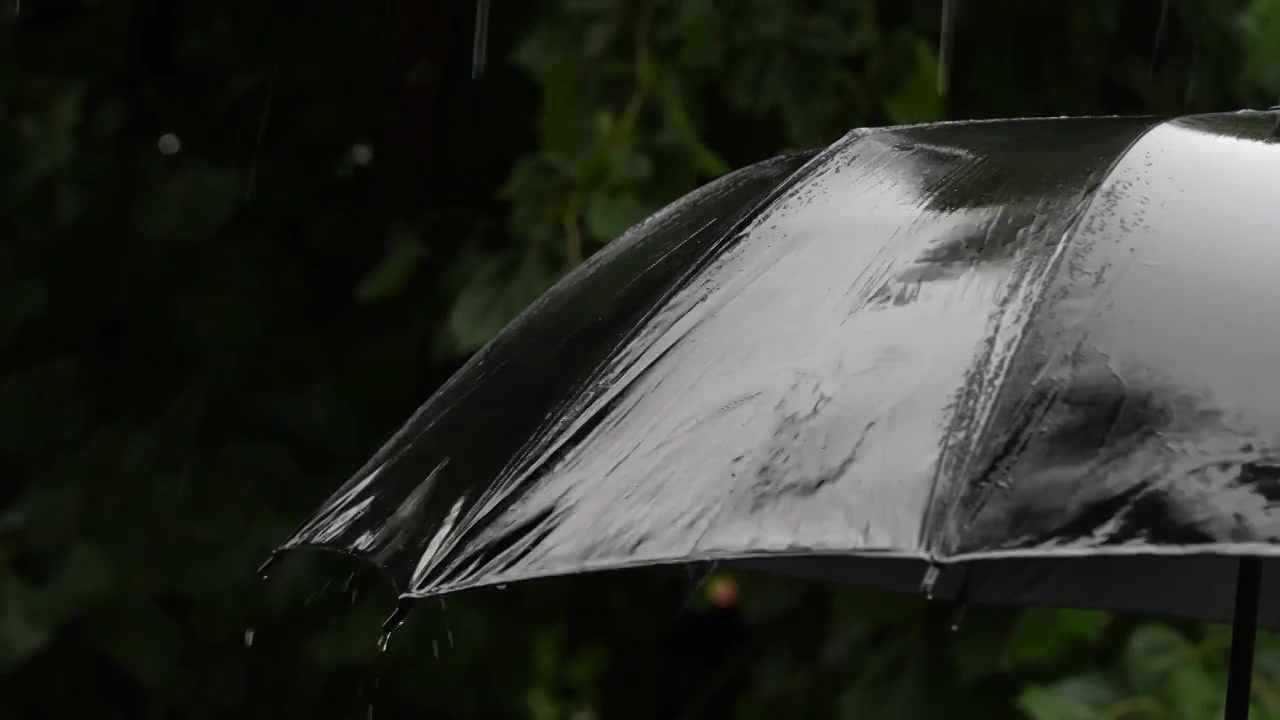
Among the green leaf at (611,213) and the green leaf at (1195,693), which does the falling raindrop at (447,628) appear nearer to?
the green leaf at (611,213)

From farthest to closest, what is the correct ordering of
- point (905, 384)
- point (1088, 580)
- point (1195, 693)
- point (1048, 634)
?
point (1048, 634) → point (1195, 693) → point (1088, 580) → point (905, 384)

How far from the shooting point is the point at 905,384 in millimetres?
841

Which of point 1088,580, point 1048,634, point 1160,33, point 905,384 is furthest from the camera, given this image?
point 1160,33

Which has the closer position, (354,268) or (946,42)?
(946,42)

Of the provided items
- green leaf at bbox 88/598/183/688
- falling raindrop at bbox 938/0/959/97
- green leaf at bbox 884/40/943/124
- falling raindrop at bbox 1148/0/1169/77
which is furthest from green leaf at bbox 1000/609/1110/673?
green leaf at bbox 88/598/183/688

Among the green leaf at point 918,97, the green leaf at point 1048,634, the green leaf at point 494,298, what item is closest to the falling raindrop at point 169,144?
the green leaf at point 494,298

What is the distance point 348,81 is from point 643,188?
2.92ft

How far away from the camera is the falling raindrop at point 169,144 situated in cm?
274

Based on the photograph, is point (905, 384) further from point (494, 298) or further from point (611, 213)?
point (494, 298)

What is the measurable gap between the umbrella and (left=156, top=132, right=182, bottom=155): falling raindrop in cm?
173

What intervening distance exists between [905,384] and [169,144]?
222cm

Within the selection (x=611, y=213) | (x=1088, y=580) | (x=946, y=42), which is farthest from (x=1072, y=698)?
(x=946, y=42)

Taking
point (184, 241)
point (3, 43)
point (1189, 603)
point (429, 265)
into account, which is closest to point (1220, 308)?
point (1189, 603)

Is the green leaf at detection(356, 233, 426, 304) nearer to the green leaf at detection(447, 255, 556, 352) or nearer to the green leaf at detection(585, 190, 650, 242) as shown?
the green leaf at detection(447, 255, 556, 352)
